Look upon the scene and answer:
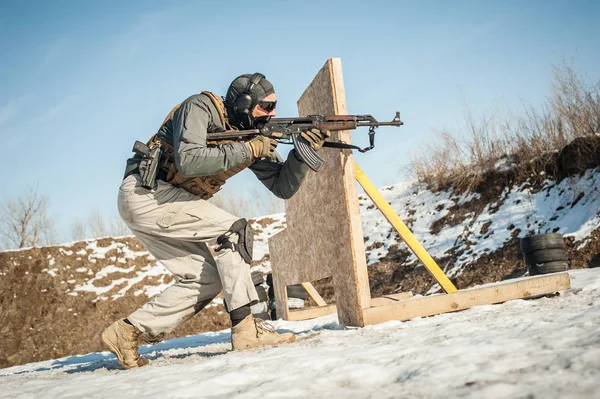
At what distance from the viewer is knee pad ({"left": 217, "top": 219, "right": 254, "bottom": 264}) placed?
9.58ft

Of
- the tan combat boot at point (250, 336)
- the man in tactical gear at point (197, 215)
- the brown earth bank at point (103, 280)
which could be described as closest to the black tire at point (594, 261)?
the brown earth bank at point (103, 280)

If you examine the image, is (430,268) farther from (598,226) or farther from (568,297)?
(598,226)

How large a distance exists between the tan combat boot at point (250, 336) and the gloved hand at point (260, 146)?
38.6 inches

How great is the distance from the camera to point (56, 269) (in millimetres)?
9609

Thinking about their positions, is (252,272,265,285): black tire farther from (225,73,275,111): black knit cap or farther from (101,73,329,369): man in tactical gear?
(225,73,275,111): black knit cap

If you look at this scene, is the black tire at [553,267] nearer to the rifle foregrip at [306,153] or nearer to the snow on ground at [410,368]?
the snow on ground at [410,368]

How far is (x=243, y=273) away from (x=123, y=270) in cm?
768

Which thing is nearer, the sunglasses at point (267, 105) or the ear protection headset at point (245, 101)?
the ear protection headset at point (245, 101)

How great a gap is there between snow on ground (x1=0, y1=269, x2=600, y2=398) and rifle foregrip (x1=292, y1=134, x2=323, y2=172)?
41.6 inches

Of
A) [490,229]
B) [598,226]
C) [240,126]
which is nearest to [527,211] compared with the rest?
[490,229]

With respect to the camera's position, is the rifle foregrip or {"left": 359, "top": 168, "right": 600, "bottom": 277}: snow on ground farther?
{"left": 359, "top": 168, "right": 600, "bottom": 277}: snow on ground

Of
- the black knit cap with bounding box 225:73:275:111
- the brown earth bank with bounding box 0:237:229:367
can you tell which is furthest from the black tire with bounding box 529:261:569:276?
the brown earth bank with bounding box 0:237:229:367

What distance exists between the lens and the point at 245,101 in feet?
10.2

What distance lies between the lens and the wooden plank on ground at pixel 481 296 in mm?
3285
